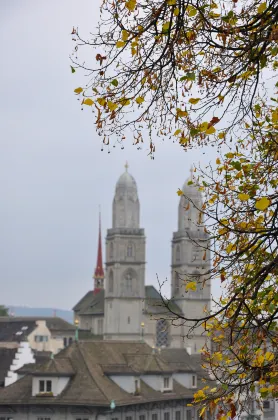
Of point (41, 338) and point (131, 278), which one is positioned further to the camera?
point (131, 278)

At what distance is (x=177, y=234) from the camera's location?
137 metres

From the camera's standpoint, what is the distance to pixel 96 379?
54.2m

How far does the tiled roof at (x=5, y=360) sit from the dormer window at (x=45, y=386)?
15.7 m

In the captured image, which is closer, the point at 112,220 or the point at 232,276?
the point at 232,276

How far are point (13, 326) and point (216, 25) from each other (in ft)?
309

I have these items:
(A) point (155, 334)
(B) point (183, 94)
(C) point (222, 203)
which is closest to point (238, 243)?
(C) point (222, 203)

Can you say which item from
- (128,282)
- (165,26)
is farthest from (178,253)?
(165,26)

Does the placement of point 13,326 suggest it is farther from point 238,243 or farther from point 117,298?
point 238,243

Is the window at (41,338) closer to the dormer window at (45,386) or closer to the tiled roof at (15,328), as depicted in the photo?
the tiled roof at (15,328)

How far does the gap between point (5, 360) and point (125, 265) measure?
58.5m

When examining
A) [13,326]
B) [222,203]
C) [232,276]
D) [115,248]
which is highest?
[115,248]

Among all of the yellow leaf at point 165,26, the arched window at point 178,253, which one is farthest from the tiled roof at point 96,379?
the arched window at point 178,253

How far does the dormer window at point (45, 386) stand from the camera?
53.6 metres

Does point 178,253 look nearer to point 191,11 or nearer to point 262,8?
point 262,8
